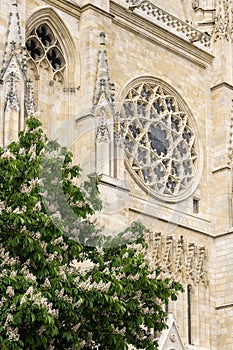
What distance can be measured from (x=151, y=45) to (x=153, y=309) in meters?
11.1

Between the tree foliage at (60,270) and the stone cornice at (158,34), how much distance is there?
9.37 m

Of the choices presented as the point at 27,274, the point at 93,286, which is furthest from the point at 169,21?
the point at 27,274

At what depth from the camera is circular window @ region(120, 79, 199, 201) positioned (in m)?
19.5

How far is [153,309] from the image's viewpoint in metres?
10.6

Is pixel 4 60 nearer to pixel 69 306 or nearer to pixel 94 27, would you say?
pixel 94 27

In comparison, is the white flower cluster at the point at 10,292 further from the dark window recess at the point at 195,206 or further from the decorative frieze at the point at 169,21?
the decorative frieze at the point at 169,21

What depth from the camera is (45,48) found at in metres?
18.4

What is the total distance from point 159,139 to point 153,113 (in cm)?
64

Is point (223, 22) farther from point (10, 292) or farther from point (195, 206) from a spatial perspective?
point (10, 292)

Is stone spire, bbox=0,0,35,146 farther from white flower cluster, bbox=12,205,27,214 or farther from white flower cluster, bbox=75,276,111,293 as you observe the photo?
white flower cluster, bbox=75,276,111,293

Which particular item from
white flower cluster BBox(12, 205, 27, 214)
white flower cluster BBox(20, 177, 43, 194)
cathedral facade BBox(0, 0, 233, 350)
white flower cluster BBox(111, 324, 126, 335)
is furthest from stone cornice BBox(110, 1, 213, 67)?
white flower cluster BBox(111, 324, 126, 335)

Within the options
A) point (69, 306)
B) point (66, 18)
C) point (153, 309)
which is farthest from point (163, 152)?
point (69, 306)

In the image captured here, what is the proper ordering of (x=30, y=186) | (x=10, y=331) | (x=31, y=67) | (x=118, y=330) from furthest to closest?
1. (x=31, y=67)
2. (x=118, y=330)
3. (x=30, y=186)
4. (x=10, y=331)

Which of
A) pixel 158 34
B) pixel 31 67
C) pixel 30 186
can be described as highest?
pixel 158 34
